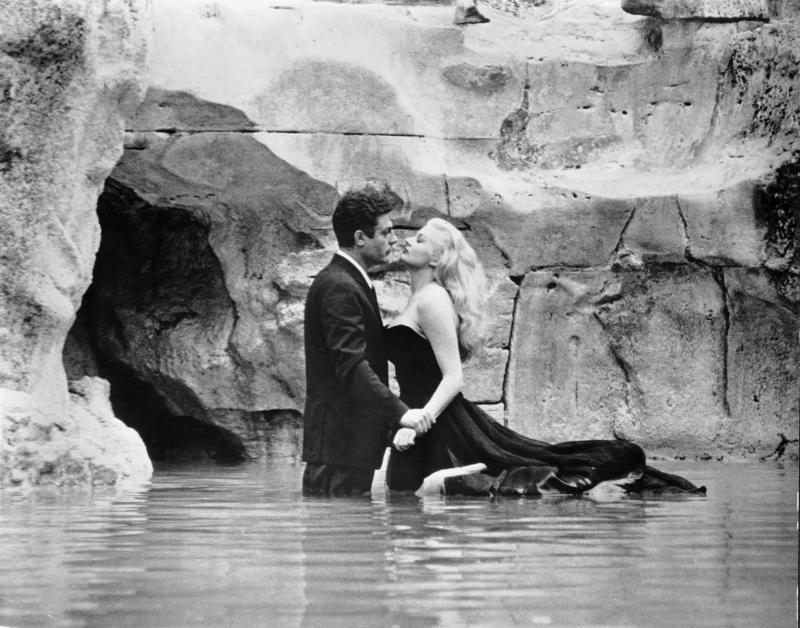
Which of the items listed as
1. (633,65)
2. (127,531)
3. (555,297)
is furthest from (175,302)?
(127,531)

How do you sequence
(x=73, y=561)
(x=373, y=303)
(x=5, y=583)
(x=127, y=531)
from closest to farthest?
(x=5, y=583)
(x=73, y=561)
(x=127, y=531)
(x=373, y=303)

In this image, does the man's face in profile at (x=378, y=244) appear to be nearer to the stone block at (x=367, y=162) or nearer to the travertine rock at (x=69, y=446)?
the travertine rock at (x=69, y=446)

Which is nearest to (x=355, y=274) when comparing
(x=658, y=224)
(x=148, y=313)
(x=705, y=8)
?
(x=658, y=224)

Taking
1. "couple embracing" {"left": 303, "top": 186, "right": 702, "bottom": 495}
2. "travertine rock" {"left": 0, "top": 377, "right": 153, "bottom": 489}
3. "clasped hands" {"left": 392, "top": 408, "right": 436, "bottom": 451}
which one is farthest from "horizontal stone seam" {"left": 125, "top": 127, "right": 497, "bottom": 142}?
"clasped hands" {"left": 392, "top": 408, "right": 436, "bottom": 451}

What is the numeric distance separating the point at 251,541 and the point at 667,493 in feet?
8.37

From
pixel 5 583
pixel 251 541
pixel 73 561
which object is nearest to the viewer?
pixel 5 583

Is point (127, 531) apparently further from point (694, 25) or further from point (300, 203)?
point (694, 25)

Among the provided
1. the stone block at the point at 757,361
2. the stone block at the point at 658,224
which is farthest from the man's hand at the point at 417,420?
the stone block at the point at 757,361

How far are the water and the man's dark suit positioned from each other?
26cm

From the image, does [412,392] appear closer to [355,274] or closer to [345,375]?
[345,375]

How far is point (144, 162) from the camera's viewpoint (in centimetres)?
992

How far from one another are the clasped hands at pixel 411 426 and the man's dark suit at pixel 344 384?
37mm

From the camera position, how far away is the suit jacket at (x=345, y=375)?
675 centimetres

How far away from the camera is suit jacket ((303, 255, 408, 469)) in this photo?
675cm
